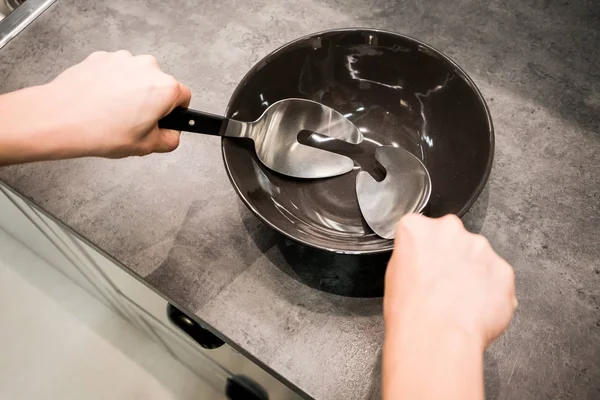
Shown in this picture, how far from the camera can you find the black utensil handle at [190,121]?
0.53m

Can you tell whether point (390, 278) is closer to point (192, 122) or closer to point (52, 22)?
point (192, 122)

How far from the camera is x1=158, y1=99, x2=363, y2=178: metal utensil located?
2.00 ft

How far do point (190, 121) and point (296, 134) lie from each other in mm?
160

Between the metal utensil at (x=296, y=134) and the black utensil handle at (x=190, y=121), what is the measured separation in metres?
0.02

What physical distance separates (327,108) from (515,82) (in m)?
0.29

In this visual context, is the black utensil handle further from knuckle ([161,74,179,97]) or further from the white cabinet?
the white cabinet

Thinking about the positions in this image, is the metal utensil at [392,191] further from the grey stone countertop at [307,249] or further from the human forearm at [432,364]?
the human forearm at [432,364]

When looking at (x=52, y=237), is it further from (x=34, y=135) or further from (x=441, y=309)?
(x=441, y=309)

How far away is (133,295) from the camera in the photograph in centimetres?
83

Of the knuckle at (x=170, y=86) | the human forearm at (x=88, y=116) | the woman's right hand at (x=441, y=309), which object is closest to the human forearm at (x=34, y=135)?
the human forearm at (x=88, y=116)

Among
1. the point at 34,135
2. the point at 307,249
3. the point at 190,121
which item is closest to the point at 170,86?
the point at 190,121

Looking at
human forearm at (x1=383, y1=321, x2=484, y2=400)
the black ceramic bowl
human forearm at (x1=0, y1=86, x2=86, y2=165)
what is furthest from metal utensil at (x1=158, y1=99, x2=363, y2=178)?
human forearm at (x1=383, y1=321, x2=484, y2=400)

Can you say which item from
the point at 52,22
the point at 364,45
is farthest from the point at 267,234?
the point at 52,22

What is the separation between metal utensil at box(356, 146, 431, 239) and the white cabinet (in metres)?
0.23
